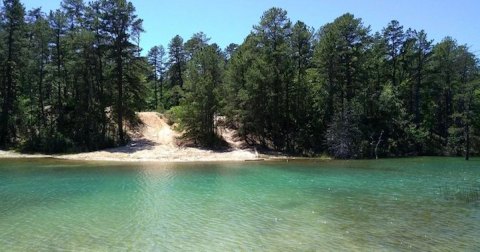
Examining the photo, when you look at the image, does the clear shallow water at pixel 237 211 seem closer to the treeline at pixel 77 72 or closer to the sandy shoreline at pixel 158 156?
the sandy shoreline at pixel 158 156

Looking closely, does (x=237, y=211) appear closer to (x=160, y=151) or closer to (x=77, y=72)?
(x=160, y=151)

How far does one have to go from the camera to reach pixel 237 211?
17.9 meters

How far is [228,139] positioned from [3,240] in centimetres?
3963

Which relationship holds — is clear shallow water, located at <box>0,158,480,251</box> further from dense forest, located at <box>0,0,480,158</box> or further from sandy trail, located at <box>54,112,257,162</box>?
dense forest, located at <box>0,0,480,158</box>

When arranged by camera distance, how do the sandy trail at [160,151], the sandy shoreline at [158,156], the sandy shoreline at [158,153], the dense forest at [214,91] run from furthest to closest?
1. the dense forest at [214,91]
2. the sandy trail at [160,151]
3. the sandy shoreline at [158,153]
4. the sandy shoreline at [158,156]

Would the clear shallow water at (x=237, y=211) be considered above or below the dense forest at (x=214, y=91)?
below

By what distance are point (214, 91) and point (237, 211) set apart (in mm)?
31740

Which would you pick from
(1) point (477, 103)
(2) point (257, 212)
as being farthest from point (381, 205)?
(1) point (477, 103)

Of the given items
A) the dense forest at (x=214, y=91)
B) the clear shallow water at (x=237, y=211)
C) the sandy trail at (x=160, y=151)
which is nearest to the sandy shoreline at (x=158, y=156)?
the sandy trail at (x=160, y=151)

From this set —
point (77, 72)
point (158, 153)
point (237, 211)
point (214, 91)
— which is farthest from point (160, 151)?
point (237, 211)

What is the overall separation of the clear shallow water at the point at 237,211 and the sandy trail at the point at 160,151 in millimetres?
11947

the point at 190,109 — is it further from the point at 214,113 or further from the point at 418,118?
the point at 418,118

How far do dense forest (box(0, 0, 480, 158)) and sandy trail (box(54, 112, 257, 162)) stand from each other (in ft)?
7.04

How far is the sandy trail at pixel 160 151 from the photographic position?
43312 mm
